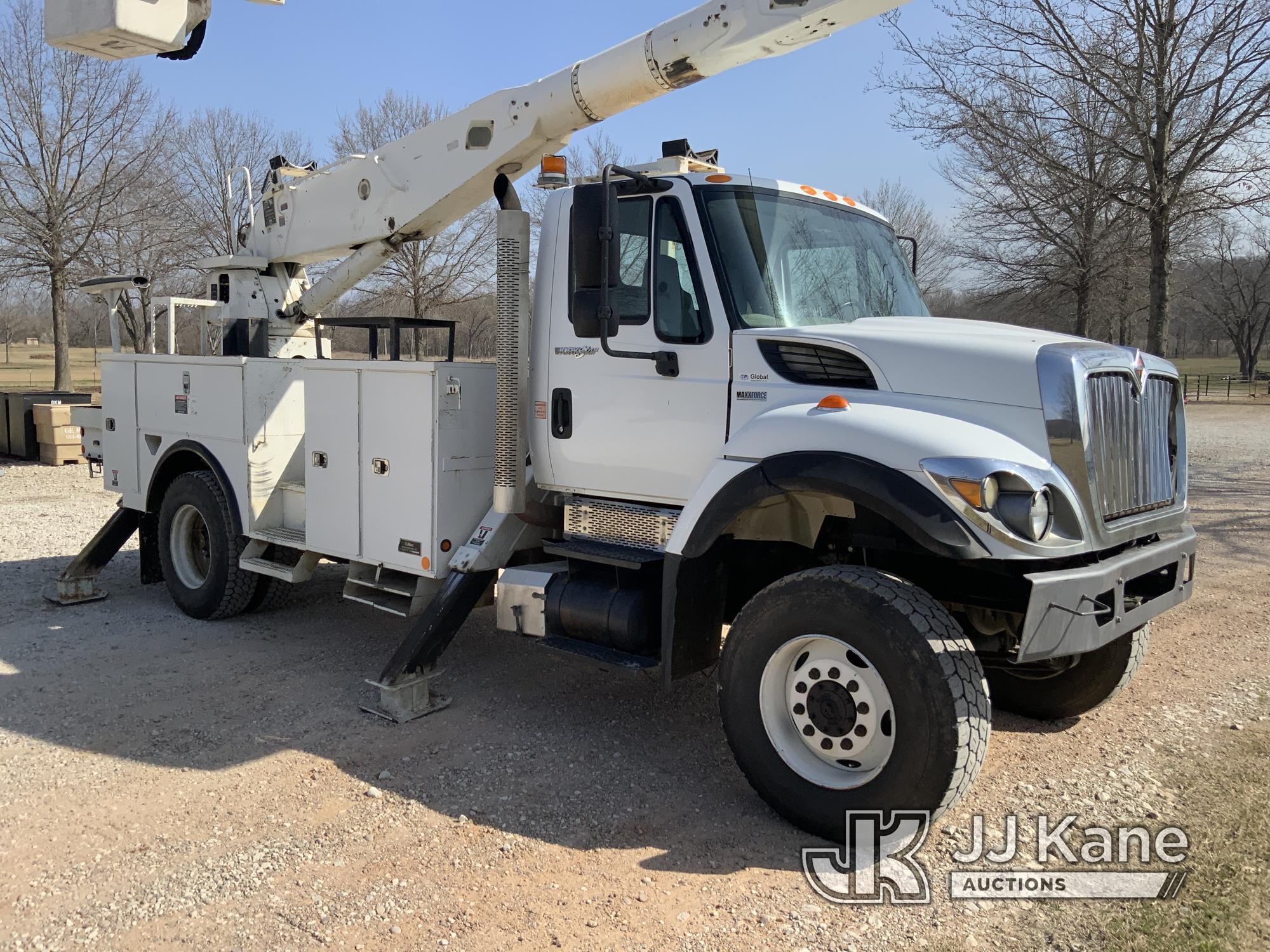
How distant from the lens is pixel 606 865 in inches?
150

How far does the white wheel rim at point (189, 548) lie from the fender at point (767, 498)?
15.1 ft

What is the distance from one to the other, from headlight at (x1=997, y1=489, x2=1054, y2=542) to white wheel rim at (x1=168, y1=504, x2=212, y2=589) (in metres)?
6.10

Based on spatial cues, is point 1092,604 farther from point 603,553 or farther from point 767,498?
point 603,553

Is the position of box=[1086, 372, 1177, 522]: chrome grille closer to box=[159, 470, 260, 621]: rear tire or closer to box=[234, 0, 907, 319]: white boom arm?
box=[234, 0, 907, 319]: white boom arm

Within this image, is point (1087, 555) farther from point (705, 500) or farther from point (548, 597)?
point (548, 597)

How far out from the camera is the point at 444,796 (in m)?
4.39

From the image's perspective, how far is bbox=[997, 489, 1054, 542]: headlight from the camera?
11.8 feet

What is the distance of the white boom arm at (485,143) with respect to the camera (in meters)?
4.96

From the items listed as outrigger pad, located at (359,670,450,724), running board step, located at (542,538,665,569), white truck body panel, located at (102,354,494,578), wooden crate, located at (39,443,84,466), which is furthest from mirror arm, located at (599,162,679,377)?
wooden crate, located at (39,443,84,466)

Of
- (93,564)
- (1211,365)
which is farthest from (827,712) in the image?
(1211,365)

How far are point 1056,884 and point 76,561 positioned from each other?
7412mm

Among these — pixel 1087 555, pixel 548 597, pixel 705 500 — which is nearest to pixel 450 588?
pixel 548 597

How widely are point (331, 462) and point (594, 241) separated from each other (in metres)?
2.57

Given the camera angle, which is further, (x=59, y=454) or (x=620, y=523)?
(x=59, y=454)
